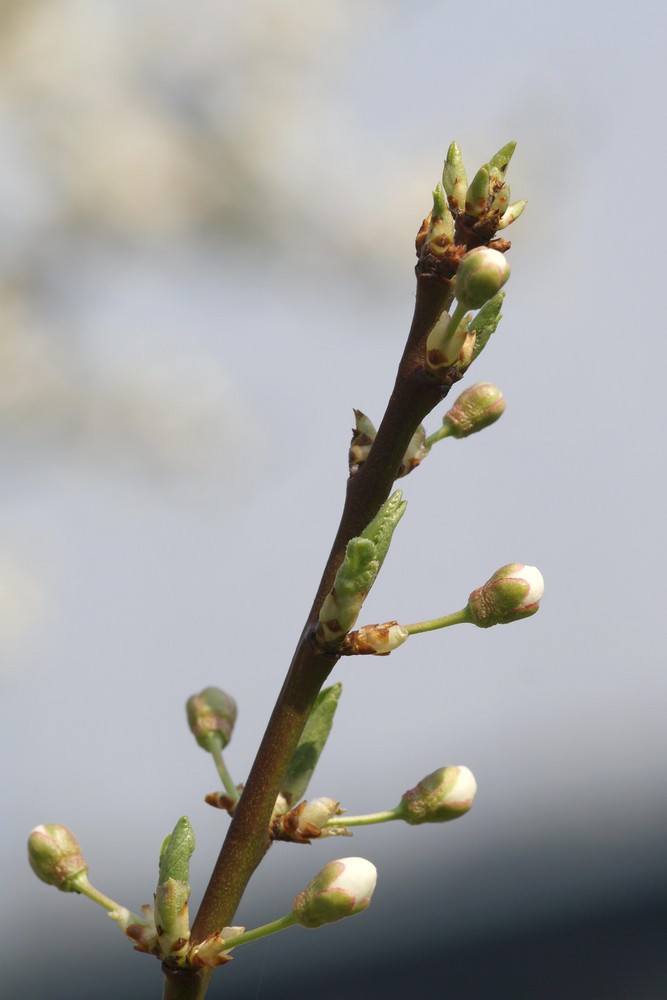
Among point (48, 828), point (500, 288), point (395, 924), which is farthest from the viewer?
point (395, 924)

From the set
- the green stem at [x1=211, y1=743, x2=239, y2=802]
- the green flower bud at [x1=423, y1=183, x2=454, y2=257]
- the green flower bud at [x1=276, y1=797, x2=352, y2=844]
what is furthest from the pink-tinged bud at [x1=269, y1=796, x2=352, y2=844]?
the green flower bud at [x1=423, y1=183, x2=454, y2=257]

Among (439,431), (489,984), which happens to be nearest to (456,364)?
(439,431)

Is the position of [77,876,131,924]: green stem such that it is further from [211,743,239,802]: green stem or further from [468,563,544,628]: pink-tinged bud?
[468,563,544,628]: pink-tinged bud

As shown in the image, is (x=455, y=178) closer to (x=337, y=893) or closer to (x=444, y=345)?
(x=444, y=345)

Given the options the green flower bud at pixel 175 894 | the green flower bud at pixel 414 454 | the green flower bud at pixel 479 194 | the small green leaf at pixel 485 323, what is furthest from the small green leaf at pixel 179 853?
the green flower bud at pixel 479 194

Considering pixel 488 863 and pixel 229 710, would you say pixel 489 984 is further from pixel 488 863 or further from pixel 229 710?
pixel 229 710

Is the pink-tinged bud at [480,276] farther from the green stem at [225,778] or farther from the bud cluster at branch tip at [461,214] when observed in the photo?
the green stem at [225,778]
